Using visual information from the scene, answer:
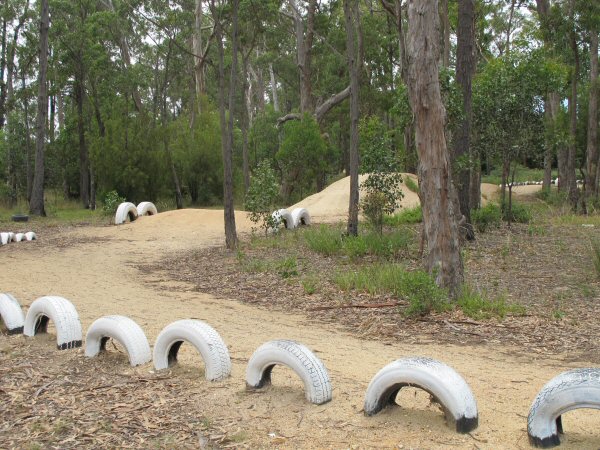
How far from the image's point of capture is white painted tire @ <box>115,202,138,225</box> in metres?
21.3

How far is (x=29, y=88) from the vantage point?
3397cm

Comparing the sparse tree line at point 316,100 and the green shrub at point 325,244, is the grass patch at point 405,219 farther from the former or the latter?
the green shrub at point 325,244

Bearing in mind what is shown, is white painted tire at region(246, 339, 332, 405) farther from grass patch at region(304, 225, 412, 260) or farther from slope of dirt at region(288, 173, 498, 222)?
slope of dirt at region(288, 173, 498, 222)

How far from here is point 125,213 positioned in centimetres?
2144

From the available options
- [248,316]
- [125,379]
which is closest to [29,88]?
[248,316]

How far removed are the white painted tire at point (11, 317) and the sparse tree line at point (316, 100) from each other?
5.14 meters

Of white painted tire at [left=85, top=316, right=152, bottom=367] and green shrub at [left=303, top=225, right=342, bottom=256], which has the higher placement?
green shrub at [left=303, top=225, right=342, bottom=256]

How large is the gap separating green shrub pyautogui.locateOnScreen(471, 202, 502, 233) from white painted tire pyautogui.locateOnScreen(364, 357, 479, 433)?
11969 mm

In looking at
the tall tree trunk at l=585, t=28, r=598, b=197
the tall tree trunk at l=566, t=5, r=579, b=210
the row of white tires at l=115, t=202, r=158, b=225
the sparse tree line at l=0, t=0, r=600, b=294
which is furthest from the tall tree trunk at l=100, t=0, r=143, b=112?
the tall tree trunk at l=585, t=28, r=598, b=197

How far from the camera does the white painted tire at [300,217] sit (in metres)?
19.1

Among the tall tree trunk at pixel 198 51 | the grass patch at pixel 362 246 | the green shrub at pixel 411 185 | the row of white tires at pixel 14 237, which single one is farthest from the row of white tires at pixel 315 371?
the tall tree trunk at pixel 198 51

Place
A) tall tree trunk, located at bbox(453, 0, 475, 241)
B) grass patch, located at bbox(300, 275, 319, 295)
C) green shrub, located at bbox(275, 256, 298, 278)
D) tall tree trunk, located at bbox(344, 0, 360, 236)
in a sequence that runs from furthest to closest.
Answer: tall tree trunk, located at bbox(344, 0, 360, 236) → tall tree trunk, located at bbox(453, 0, 475, 241) → green shrub, located at bbox(275, 256, 298, 278) → grass patch, located at bbox(300, 275, 319, 295)

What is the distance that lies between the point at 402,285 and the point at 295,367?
4.37 meters

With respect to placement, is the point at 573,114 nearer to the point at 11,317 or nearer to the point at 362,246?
the point at 362,246
